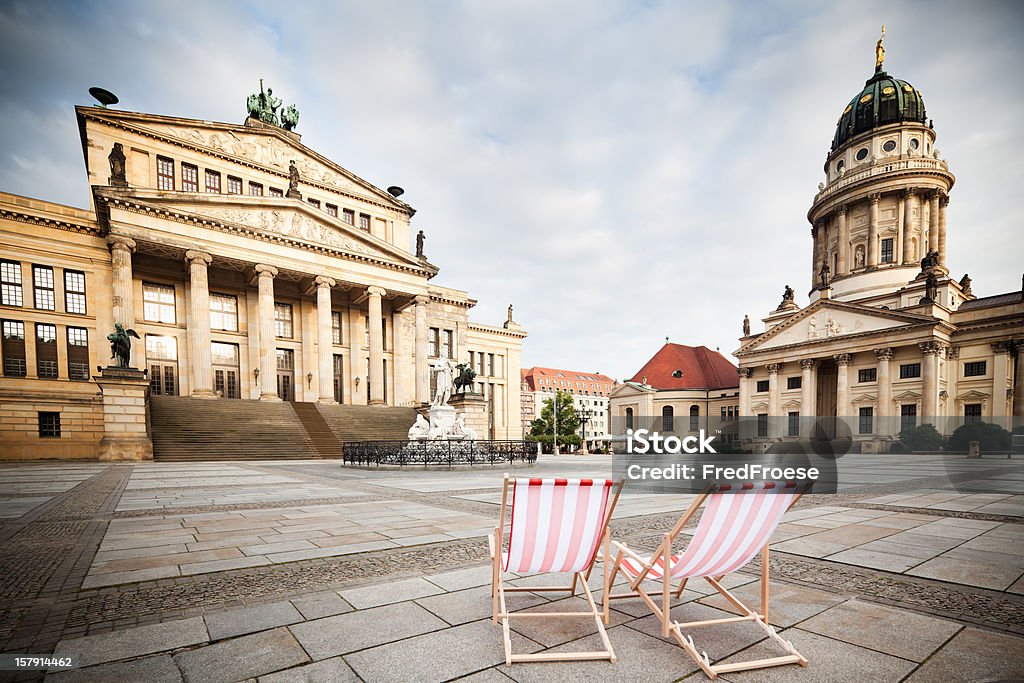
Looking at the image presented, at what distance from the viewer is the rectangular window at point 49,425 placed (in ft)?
85.4

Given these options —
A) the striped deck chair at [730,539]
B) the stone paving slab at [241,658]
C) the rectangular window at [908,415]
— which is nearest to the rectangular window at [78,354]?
the stone paving slab at [241,658]

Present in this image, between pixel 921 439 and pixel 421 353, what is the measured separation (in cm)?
3776

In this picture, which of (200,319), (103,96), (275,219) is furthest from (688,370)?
(103,96)

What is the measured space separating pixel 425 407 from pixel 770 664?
107 ft

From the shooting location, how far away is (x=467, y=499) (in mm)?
9422

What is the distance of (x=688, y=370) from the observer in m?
69.7

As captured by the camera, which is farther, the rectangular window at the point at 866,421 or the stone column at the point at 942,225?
the stone column at the point at 942,225

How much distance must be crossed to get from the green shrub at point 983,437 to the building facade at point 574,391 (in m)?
69.9

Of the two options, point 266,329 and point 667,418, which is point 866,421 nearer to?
point 667,418

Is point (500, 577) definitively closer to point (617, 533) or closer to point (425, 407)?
point (617, 533)

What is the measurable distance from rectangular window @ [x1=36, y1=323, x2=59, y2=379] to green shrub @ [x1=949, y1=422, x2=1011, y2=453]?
5589 cm

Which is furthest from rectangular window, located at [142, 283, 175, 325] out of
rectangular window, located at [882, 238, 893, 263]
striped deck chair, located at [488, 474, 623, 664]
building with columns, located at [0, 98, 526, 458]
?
rectangular window, located at [882, 238, 893, 263]

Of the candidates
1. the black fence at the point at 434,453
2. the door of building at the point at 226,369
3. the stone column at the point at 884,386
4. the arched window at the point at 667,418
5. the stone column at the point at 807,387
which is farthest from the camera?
the arched window at the point at 667,418

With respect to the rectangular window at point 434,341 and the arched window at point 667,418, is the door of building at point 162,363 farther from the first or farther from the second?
the arched window at point 667,418
